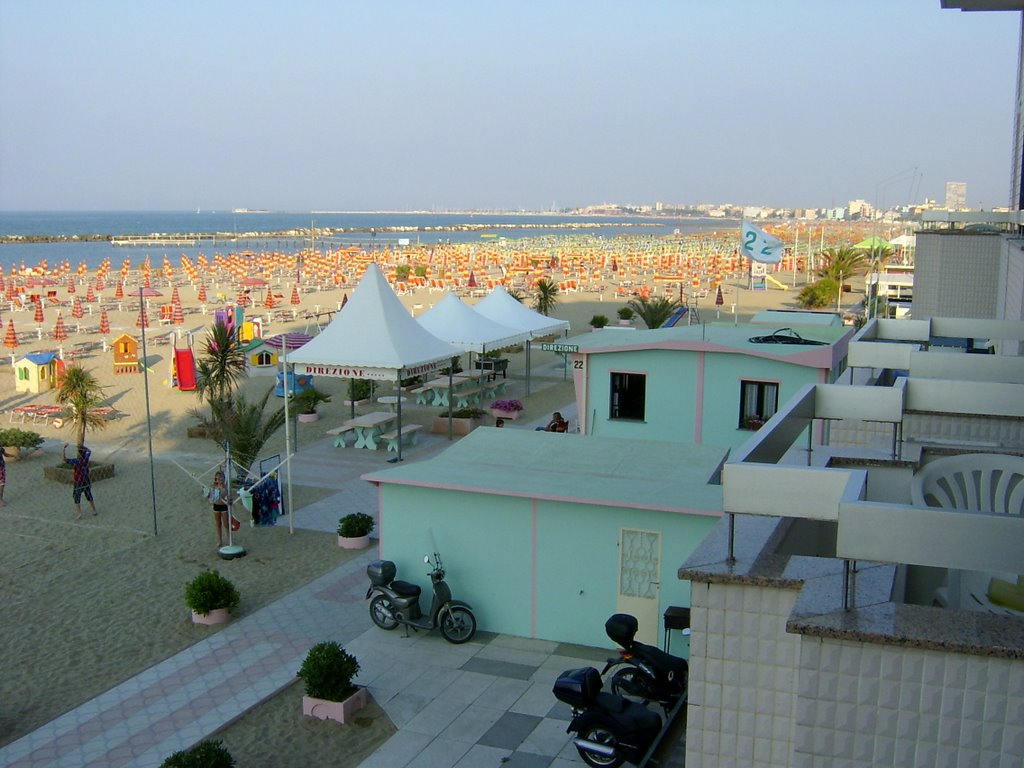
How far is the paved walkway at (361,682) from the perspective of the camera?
7242mm

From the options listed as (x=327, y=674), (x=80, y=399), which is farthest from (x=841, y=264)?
(x=327, y=674)

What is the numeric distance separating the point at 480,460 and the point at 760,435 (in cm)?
620

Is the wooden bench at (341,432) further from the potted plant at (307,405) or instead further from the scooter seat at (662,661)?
the scooter seat at (662,661)

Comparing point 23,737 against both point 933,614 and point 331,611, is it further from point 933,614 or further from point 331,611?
point 933,614

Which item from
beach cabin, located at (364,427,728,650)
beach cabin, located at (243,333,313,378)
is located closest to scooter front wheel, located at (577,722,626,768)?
beach cabin, located at (364,427,728,650)

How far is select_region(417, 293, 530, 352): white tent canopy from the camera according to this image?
810 inches

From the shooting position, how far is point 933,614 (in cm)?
337

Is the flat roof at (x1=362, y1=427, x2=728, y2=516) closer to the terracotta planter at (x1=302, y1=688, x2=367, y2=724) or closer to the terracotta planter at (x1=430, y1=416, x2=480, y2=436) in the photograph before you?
the terracotta planter at (x1=302, y1=688, x2=367, y2=724)

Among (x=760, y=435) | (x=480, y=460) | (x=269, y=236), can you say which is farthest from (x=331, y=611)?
(x=269, y=236)

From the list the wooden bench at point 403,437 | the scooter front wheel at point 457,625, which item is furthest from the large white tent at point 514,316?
the scooter front wheel at point 457,625

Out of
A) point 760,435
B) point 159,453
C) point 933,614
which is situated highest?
point 760,435

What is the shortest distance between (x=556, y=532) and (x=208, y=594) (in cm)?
345

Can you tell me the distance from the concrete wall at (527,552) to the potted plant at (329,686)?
199cm

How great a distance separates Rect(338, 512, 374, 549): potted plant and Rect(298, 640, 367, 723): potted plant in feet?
14.4
